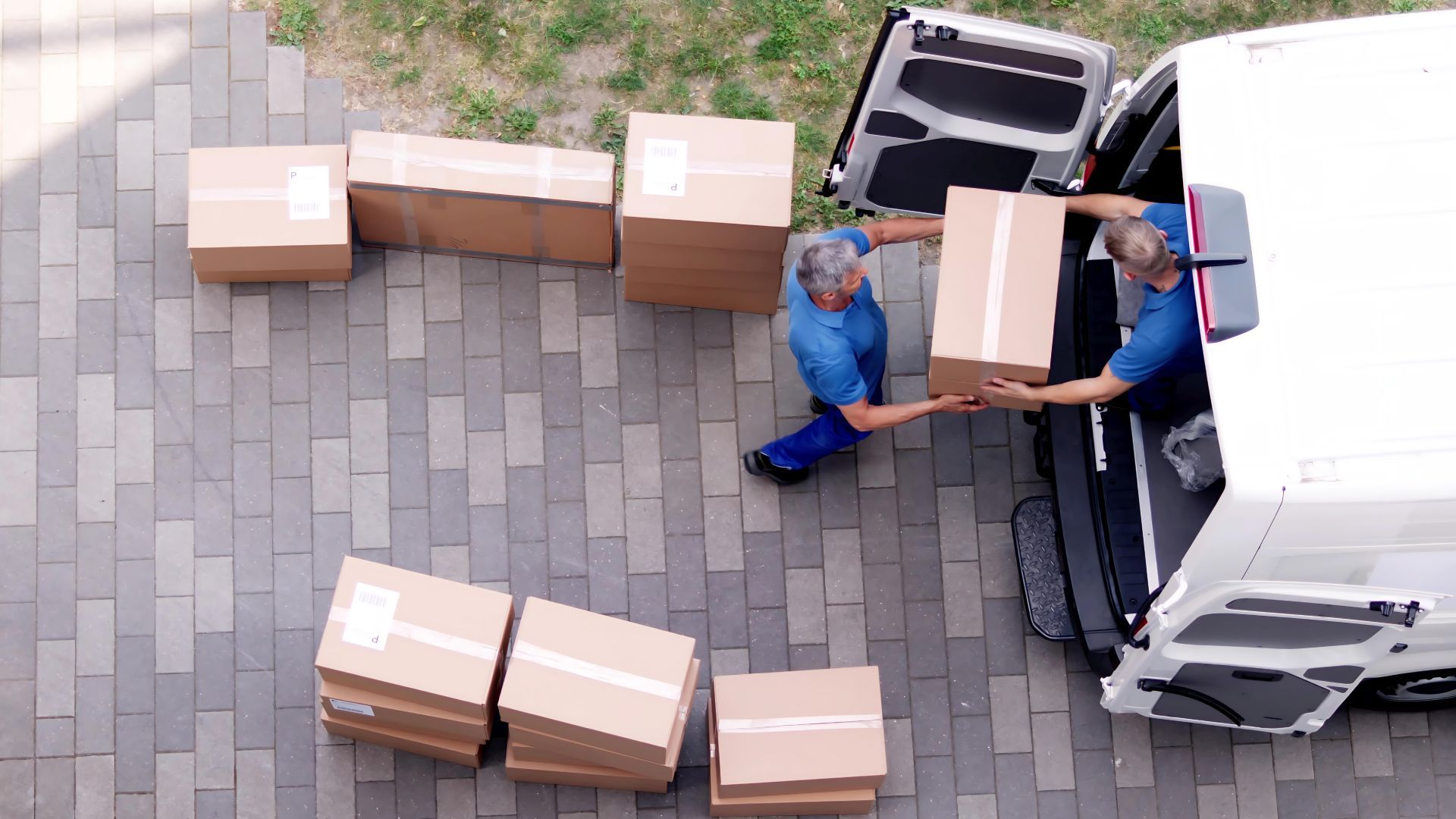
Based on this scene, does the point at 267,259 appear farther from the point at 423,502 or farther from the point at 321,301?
the point at 423,502

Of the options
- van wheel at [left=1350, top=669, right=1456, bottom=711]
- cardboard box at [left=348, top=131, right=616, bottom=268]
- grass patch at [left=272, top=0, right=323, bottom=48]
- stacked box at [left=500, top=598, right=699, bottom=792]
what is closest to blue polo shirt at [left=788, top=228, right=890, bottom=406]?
stacked box at [left=500, top=598, right=699, bottom=792]

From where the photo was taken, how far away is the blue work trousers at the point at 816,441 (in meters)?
5.41

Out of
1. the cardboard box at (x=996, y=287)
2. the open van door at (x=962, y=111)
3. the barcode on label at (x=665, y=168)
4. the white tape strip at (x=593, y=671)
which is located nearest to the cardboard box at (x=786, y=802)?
the white tape strip at (x=593, y=671)

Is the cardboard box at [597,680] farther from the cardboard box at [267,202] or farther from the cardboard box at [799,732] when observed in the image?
the cardboard box at [267,202]

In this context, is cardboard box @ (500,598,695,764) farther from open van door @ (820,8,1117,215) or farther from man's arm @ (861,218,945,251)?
open van door @ (820,8,1117,215)

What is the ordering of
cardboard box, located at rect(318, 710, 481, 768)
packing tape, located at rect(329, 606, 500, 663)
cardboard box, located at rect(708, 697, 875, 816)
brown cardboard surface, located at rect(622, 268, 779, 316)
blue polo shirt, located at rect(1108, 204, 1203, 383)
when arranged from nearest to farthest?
blue polo shirt, located at rect(1108, 204, 1203, 383)
packing tape, located at rect(329, 606, 500, 663)
cardboard box, located at rect(708, 697, 875, 816)
cardboard box, located at rect(318, 710, 481, 768)
brown cardboard surface, located at rect(622, 268, 779, 316)

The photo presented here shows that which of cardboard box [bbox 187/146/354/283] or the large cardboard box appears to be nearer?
the large cardboard box

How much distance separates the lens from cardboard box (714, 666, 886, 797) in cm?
500

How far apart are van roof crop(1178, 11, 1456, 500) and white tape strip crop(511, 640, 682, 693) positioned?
227 centimetres

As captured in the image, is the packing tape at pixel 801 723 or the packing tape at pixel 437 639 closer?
the packing tape at pixel 437 639

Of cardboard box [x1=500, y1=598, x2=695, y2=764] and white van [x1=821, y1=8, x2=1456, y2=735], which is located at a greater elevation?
white van [x1=821, y1=8, x2=1456, y2=735]

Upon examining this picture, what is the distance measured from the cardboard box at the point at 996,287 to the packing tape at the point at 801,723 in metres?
1.47

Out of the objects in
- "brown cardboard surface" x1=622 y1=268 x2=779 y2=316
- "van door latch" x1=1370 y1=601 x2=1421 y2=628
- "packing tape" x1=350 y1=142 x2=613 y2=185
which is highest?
"packing tape" x1=350 y1=142 x2=613 y2=185

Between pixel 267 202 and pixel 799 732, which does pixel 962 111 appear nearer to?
pixel 799 732
